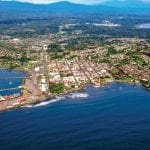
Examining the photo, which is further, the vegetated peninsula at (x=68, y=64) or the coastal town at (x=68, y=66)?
the vegetated peninsula at (x=68, y=64)

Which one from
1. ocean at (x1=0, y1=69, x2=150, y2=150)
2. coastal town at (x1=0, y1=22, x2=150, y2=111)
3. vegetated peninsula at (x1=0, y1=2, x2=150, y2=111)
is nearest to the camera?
ocean at (x1=0, y1=69, x2=150, y2=150)

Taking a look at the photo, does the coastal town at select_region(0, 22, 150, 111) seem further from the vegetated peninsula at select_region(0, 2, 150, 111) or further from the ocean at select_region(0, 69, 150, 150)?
the ocean at select_region(0, 69, 150, 150)

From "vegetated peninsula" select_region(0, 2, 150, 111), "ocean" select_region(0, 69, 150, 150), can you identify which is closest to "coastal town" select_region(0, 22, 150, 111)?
"vegetated peninsula" select_region(0, 2, 150, 111)

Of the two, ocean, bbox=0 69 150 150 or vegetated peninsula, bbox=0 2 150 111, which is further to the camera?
vegetated peninsula, bbox=0 2 150 111

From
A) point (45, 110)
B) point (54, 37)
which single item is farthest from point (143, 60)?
point (54, 37)

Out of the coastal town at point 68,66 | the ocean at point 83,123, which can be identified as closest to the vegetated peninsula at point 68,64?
the coastal town at point 68,66

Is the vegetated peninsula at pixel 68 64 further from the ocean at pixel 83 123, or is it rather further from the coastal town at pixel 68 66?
the ocean at pixel 83 123

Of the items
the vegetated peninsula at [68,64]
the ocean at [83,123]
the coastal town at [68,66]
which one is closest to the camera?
the ocean at [83,123]

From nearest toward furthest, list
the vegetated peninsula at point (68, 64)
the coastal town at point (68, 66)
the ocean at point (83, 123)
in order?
1. the ocean at point (83, 123)
2. the coastal town at point (68, 66)
3. the vegetated peninsula at point (68, 64)
